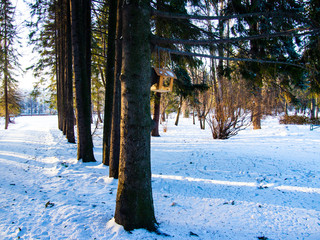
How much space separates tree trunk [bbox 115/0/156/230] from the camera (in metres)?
2.31

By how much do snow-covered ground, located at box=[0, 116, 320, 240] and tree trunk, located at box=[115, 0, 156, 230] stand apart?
25 centimetres

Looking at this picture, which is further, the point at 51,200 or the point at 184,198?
the point at 184,198

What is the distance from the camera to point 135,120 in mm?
2324

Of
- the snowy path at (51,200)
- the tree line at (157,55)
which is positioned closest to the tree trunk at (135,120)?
the tree line at (157,55)

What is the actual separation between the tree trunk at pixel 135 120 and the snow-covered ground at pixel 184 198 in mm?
247

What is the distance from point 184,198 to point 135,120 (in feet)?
7.27

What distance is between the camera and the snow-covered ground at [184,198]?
254 centimetres

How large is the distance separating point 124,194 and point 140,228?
0.47m

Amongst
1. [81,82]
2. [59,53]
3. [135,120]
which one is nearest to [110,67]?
[81,82]

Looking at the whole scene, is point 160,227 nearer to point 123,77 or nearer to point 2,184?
point 123,77

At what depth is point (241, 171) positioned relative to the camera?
17.0ft

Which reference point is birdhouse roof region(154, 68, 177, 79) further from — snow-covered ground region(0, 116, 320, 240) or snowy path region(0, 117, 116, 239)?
snowy path region(0, 117, 116, 239)

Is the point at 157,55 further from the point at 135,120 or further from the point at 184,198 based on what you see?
the point at 184,198

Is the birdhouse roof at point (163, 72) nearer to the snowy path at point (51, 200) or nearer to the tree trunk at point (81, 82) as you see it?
the snowy path at point (51, 200)
